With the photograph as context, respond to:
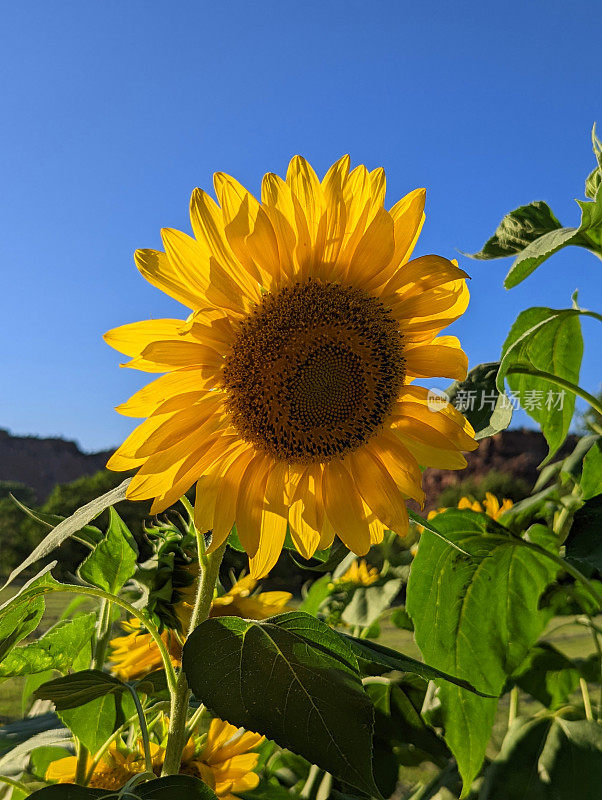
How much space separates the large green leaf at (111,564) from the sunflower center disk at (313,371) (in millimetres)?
170

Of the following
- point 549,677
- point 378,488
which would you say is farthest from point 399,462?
point 549,677

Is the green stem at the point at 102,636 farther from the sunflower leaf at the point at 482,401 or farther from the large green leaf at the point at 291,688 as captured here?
the sunflower leaf at the point at 482,401

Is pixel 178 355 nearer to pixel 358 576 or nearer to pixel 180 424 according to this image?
pixel 180 424

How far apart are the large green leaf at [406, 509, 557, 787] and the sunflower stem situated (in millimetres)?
267

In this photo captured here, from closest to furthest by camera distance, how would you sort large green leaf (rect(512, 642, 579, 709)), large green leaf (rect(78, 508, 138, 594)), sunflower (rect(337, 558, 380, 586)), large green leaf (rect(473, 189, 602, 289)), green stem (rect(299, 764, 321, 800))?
large green leaf (rect(78, 508, 138, 594)) < large green leaf (rect(473, 189, 602, 289)) < green stem (rect(299, 764, 321, 800)) < large green leaf (rect(512, 642, 579, 709)) < sunflower (rect(337, 558, 380, 586))

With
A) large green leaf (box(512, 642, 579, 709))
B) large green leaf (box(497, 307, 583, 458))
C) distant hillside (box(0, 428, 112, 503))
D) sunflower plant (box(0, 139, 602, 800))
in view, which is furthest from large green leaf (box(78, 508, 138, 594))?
distant hillside (box(0, 428, 112, 503))

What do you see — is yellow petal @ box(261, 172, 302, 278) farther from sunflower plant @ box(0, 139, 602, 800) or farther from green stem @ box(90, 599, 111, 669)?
green stem @ box(90, 599, 111, 669)

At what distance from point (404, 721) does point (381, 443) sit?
41cm

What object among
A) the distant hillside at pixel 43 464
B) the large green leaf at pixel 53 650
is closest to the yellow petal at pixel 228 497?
the large green leaf at pixel 53 650

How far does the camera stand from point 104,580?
60 cm

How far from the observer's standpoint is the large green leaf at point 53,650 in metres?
0.57

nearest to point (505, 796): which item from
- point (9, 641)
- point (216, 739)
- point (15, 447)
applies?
point (216, 739)

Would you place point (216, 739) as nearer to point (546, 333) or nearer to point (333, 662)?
point (333, 662)

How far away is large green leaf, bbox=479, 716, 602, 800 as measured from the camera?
0.75 metres
